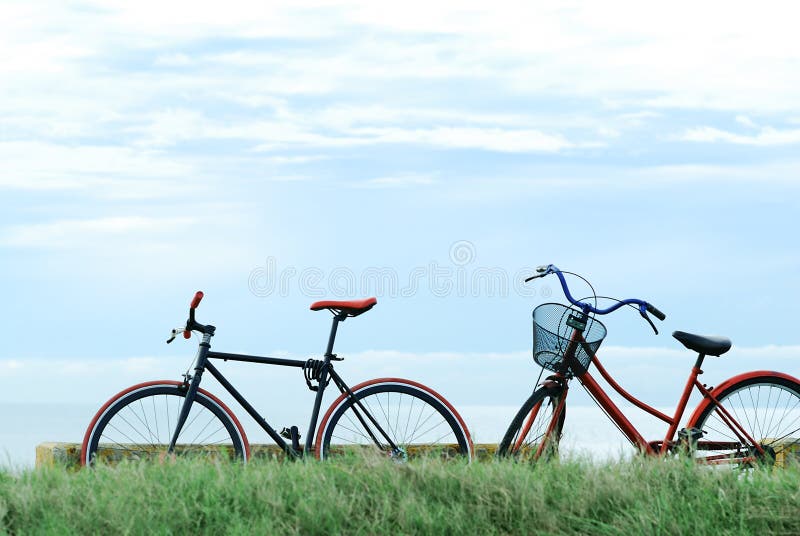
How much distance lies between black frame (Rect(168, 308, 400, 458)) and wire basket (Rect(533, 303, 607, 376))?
1281mm

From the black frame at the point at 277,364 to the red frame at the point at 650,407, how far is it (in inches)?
47.9

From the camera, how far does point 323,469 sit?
5.86 meters

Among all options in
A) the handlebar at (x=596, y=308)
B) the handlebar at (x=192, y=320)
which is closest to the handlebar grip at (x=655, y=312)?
the handlebar at (x=596, y=308)

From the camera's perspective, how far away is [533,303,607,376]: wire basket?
21.9ft

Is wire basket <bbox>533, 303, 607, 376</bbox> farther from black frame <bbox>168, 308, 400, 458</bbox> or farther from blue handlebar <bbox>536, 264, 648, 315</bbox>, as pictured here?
black frame <bbox>168, 308, 400, 458</bbox>

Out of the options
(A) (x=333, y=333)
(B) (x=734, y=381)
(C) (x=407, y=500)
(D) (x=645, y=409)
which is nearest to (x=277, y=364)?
(A) (x=333, y=333)

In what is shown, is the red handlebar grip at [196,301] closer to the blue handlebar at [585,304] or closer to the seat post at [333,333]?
the seat post at [333,333]

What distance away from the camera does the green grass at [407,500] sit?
5.33 metres

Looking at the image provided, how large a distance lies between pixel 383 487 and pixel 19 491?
2134 millimetres

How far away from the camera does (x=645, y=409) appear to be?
7016mm

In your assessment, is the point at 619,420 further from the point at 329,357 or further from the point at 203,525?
the point at 203,525

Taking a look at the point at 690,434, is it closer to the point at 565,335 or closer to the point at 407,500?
the point at 565,335

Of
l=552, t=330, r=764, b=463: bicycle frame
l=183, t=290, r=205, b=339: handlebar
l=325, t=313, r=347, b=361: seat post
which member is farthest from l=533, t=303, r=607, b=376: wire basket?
l=183, t=290, r=205, b=339: handlebar

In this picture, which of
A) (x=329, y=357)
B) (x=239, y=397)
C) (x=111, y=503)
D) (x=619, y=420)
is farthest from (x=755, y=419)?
(x=111, y=503)
